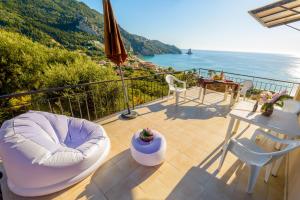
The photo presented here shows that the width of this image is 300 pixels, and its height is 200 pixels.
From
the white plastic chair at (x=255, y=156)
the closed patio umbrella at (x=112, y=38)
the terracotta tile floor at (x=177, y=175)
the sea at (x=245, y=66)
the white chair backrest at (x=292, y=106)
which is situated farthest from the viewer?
the sea at (x=245, y=66)

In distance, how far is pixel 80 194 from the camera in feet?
5.33

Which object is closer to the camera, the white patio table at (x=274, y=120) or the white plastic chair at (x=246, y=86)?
the white patio table at (x=274, y=120)

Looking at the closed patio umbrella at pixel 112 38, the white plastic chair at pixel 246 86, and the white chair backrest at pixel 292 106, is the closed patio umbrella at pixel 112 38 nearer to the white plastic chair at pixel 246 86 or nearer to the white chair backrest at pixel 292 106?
the white chair backrest at pixel 292 106

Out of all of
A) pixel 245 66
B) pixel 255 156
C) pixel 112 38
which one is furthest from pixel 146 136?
pixel 245 66

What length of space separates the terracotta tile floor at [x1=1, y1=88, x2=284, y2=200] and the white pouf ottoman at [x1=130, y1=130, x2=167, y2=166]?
124 mm

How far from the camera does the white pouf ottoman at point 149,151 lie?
1.90 meters

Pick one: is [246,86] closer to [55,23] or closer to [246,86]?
[246,86]

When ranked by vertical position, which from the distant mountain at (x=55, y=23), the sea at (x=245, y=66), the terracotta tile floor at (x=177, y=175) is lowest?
the sea at (x=245, y=66)

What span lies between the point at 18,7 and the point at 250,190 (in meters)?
32.5

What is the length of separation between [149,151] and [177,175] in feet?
1.63

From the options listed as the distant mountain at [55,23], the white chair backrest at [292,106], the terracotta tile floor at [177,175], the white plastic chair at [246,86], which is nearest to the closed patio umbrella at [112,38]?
the terracotta tile floor at [177,175]

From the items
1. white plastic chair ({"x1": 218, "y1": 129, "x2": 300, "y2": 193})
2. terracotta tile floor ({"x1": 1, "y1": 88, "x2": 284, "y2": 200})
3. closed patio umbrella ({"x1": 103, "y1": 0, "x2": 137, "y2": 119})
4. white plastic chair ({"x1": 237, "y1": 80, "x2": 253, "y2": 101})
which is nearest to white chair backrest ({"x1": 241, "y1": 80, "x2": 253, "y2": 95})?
white plastic chair ({"x1": 237, "y1": 80, "x2": 253, "y2": 101})

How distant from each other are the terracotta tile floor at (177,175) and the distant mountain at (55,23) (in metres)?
16.7

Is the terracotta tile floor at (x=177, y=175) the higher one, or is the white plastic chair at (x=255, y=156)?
the white plastic chair at (x=255, y=156)
